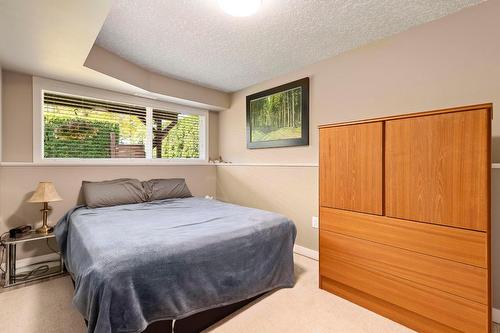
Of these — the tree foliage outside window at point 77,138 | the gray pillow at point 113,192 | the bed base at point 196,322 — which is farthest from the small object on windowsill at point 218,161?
the bed base at point 196,322

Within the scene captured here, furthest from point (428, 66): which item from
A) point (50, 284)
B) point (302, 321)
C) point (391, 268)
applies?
point (50, 284)

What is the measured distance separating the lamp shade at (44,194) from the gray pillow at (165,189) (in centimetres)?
98

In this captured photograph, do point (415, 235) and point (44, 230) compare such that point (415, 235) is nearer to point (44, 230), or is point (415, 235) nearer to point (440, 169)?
point (440, 169)

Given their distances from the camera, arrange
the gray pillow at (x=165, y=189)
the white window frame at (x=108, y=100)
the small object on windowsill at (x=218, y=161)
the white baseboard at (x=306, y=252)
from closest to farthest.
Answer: the white window frame at (x=108, y=100), the white baseboard at (x=306, y=252), the gray pillow at (x=165, y=189), the small object on windowsill at (x=218, y=161)

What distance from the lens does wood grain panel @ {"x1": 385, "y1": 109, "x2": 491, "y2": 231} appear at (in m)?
1.43

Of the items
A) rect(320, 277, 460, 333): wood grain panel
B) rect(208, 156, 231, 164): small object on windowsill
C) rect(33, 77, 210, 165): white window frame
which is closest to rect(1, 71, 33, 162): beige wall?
rect(33, 77, 210, 165): white window frame

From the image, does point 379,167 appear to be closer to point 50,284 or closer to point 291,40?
point 291,40

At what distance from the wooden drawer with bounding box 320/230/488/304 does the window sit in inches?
106

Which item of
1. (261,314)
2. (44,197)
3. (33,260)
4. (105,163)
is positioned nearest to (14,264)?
(33,260)

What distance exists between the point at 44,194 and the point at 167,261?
71.5 inches

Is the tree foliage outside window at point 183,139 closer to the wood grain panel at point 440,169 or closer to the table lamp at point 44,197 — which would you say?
the table lamp at point 44,197

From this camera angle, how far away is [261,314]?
180cm

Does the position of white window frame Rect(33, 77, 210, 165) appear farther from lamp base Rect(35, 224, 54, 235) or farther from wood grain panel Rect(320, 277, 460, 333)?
wood grain panel Rect(320, 277, 460, 333)

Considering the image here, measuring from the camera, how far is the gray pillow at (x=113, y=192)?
8.86 ft
